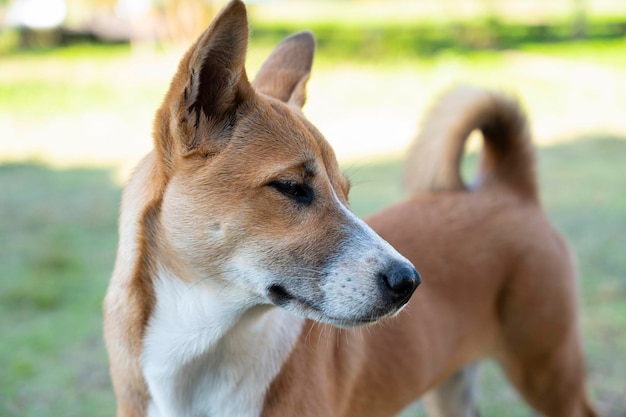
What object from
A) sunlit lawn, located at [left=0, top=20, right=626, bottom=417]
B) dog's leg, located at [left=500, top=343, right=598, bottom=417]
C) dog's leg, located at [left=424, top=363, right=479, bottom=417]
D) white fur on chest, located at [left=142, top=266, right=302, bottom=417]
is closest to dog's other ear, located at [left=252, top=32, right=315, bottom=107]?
sunlit lawn, located at [left=0, top=20, right=626, bottom=417]

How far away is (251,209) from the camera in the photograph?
197 centimetres

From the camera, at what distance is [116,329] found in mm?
2227

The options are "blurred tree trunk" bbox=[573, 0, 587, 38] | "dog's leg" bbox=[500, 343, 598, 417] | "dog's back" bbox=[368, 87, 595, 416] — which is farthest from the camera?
"blurred tree trunk" bbox=[573, 0, 587, 38]

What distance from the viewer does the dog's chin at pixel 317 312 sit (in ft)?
6.42

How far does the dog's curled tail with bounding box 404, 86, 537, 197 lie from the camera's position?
3182 mm

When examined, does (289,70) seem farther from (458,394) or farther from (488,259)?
(458,394)

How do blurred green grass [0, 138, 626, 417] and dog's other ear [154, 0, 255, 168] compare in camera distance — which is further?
blurred green grass [0, 138, 626, 417]

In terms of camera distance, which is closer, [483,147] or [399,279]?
[399,279]

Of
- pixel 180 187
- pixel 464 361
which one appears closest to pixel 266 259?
pixel 180 187

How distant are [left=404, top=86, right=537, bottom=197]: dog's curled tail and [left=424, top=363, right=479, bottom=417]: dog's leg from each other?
870 millimetres

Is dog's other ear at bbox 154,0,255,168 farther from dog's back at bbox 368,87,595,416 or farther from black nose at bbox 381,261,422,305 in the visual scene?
dog's back at bbox 368,87,595,416

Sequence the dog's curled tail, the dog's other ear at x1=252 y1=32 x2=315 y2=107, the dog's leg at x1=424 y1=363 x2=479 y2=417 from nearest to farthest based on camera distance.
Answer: the dog's other ear at x1=252 y1=32 x2=315 y2=107 → the dog's curled tail → the dog's leg at x1=424 y1=363 x2=479 y2=417

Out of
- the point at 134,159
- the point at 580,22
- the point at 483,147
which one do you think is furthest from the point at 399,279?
the point at 580,22

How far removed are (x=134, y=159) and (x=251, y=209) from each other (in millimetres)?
6972
